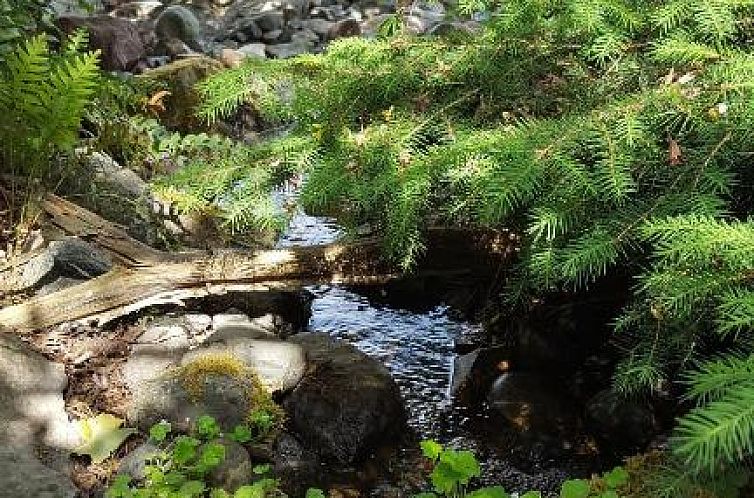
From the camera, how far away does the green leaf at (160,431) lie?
3.03m

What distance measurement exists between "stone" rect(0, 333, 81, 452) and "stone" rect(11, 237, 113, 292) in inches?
17.1

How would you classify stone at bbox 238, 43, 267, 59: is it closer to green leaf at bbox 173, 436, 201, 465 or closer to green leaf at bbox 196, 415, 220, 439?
green leaf at bbox 196, 415, 220, 439

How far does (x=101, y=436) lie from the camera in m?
3.15

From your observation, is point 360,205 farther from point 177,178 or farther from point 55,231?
point 55,231

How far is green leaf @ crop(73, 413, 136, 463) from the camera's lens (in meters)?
3.08

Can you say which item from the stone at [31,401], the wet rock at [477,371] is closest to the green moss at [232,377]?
the stone at [31,401]

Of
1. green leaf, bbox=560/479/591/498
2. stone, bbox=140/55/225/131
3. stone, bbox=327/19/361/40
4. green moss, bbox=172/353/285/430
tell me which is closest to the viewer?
green leaf, bbox=560/479/591/498

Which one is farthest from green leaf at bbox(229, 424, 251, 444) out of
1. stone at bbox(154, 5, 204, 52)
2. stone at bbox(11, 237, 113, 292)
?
stone at bbox(154, 5, 204, 52)

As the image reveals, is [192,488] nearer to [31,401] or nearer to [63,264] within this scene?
[31,401]

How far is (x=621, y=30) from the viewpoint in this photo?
2.47 m

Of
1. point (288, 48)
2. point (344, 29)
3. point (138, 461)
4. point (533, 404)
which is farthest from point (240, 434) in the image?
point (344, 29)

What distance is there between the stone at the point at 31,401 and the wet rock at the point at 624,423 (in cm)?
227

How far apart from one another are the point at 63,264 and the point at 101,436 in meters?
0.99

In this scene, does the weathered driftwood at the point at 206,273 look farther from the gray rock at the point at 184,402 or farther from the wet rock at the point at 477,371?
the wet rock at the point at 477,371
